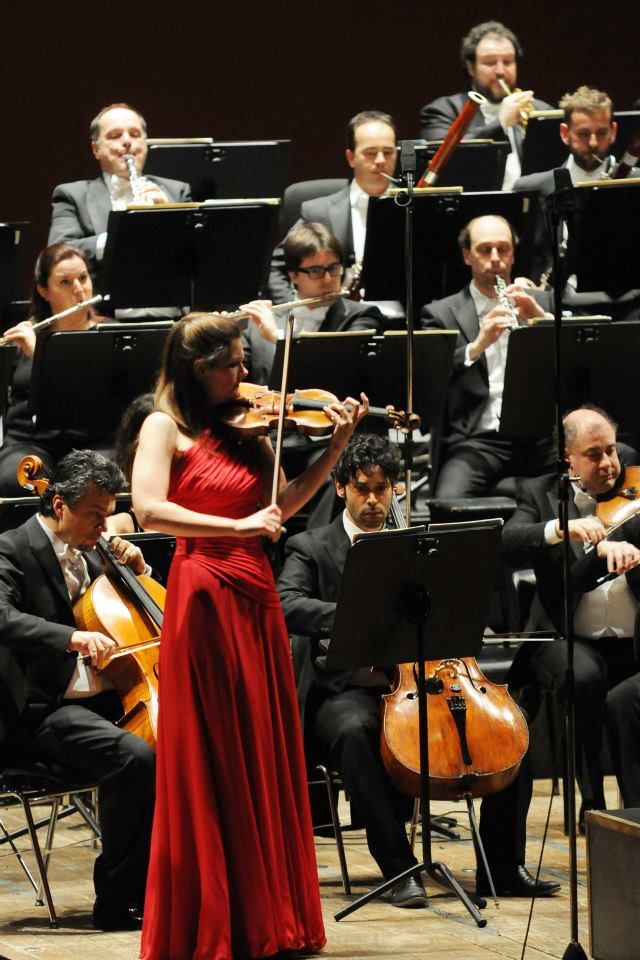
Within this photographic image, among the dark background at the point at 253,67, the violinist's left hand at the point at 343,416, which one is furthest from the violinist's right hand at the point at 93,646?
the dark background at the point at 253,67

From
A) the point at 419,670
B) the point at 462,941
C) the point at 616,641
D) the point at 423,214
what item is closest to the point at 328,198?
the point at 423,214

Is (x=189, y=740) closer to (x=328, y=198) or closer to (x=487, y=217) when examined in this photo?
(x=487, y=217)

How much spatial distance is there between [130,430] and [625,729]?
5.26ft

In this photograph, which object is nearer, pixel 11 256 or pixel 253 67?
pixel 11 256

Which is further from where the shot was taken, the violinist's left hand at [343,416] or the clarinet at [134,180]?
the clarinet at [134,180]

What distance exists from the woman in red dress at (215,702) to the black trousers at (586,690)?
1163 millimetres

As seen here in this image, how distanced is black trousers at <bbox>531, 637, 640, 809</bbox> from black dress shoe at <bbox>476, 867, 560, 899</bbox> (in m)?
0.38

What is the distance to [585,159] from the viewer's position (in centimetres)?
564

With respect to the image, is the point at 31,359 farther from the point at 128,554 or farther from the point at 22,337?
the point at 128,554

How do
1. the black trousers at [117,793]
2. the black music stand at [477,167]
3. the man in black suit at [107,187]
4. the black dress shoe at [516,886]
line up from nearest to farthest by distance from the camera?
the black trousers at [117,793], the black dress shoe at [516,886], the man in black suit at [107,187], the black music stand at [477,167]

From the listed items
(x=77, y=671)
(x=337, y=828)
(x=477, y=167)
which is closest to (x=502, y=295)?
(x=477, y=167)

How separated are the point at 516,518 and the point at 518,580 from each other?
30 cm

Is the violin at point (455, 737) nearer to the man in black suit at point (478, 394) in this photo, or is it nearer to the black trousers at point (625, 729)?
the black trousers at point (625, 729)

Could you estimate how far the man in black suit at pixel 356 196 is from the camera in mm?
5699
